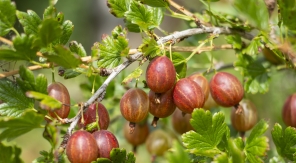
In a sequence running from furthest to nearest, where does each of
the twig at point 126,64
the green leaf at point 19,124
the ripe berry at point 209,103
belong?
1. the ripe berry at point 209,103
2. the twig at point 126,64
3. the green leaf at point 19,124

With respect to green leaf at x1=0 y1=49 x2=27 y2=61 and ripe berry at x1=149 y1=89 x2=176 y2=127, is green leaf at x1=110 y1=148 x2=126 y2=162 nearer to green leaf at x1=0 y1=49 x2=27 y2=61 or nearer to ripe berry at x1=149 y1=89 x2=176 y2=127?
ripe berry at x1=149 y1=89 x2=176 y2=127

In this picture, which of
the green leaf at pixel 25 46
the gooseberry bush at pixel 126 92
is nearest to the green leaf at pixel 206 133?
the gooseberry bush at pixel 126 92

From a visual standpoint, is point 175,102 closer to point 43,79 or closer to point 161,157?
point 43,79

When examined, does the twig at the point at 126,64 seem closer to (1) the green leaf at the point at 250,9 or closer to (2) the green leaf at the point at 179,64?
(2) the green leaf at the point at 179,64

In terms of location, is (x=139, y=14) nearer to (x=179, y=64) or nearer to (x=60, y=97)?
(x=179, y=64)

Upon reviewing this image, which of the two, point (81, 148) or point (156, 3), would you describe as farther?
point (156, 3)

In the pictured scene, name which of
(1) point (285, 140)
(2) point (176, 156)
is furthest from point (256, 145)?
(2) point (176, 156)

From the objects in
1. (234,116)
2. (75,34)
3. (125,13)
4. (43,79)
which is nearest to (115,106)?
(234,116)
